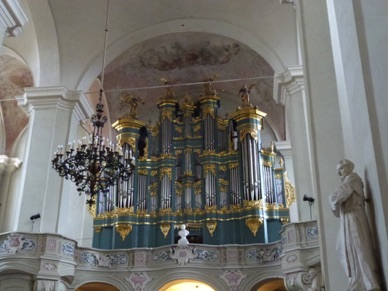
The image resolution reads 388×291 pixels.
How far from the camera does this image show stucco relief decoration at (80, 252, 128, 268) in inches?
483

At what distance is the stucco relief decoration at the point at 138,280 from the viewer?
12.2 meters

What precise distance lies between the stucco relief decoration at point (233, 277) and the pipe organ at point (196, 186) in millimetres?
935

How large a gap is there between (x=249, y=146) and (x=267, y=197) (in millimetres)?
1409

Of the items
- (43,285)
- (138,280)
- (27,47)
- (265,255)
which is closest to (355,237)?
(43,285)

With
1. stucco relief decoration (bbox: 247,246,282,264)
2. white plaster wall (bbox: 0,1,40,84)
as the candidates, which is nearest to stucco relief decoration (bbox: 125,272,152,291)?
stucco relief decoration (bbox: 247,246,282,264)

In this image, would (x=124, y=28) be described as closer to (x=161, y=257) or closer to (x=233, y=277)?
(x=161, y=257)

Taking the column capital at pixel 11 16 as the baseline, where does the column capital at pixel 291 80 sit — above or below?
above

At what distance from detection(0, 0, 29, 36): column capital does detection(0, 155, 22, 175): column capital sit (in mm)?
8231

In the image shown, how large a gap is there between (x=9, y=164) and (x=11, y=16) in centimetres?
879

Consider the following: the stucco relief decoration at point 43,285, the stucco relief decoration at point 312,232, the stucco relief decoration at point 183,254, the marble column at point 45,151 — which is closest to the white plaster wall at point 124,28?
the marble column at point 45,151

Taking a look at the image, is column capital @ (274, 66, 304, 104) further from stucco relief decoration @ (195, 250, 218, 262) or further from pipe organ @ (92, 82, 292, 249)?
stucco relief decoration @ (195, 250, 218, 262)

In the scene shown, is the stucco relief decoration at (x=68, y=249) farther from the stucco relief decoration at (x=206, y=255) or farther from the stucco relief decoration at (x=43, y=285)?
the stucco relief decoration at (x=206, y=255)

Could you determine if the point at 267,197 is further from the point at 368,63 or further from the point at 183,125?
the point at 368,63

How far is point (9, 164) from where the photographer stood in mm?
16516
